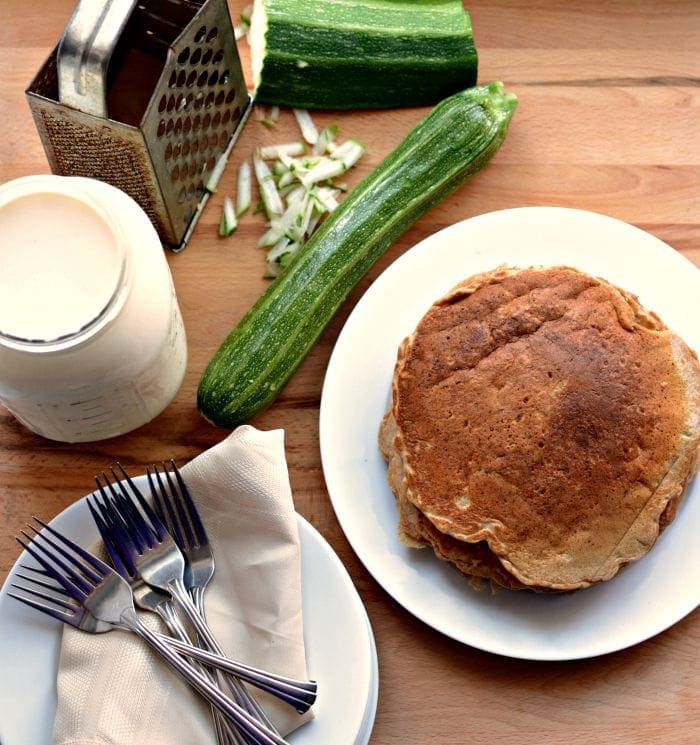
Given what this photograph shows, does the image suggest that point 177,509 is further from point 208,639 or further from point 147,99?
point 147,99

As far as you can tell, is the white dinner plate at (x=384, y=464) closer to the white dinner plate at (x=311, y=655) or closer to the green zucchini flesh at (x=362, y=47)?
the white dinner plate at (x=311, y=655)

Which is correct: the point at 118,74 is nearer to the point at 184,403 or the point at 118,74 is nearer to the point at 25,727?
the point at 184,403

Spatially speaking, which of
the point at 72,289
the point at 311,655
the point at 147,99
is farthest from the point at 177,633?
the point at 147,99

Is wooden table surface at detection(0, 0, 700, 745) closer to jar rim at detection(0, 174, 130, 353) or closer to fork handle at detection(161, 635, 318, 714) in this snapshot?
fork handle at detection(161, 635, 318, 714)

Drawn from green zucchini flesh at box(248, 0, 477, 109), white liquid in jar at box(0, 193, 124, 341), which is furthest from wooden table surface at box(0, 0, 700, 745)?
white liquid in jar at box(0, 193, 124, 341)

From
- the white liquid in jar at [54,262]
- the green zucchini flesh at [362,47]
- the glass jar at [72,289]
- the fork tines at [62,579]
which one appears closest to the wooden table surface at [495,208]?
the green zucchini flesh at [362,47]

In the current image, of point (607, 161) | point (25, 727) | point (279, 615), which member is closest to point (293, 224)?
point (607, 161)
